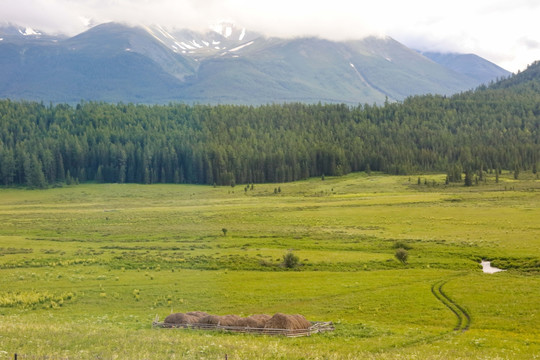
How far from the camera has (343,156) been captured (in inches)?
7835

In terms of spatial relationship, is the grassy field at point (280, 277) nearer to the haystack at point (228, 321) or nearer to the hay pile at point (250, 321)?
the hay pile at point (250, 321)

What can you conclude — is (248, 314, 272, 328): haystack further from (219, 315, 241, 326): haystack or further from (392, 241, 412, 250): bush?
(392, 241, 412, 250): bush

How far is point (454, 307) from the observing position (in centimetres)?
4053

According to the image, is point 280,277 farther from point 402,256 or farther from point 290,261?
point 402,256

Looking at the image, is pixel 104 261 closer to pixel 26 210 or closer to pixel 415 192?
pixel 26 210

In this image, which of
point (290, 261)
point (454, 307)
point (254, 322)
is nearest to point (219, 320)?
point (254, 322)

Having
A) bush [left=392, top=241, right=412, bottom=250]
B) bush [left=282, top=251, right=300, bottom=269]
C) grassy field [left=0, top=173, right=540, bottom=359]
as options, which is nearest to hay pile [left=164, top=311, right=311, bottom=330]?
grassy field [left=0, top=173, right=540, bottom=359]

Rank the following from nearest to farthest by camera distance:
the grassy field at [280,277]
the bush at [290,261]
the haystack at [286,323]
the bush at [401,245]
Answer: the grassy field at [280,277], the haystack at [286,323], the bush at [290,261], the bush at [401,245]

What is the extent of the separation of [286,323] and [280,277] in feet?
68.7

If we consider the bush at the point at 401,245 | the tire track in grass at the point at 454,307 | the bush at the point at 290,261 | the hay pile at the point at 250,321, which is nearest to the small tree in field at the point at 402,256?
the bush at the point at 401,245

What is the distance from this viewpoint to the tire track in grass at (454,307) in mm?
36344

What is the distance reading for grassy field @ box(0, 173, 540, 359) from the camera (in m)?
28.9

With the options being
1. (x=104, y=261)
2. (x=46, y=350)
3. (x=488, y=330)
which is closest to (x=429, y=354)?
(x=488, y=330)

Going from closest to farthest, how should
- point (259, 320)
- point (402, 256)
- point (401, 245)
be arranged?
point (259, 320) → point (402, 256) → point (401, 245)
